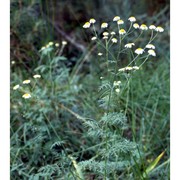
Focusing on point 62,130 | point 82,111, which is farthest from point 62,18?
point 62,130

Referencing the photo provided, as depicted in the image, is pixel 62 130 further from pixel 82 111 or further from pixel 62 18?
pixel 62 18

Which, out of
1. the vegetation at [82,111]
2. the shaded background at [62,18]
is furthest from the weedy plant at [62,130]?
the shaded background at [62,18]

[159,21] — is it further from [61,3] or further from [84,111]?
[84,111]

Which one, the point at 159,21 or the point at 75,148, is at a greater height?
the point at 159,21

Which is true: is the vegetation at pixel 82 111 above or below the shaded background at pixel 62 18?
below

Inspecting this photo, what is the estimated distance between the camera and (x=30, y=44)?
2.74m

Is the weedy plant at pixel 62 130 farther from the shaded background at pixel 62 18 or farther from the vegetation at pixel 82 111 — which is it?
the shaded background at pixel 62 18

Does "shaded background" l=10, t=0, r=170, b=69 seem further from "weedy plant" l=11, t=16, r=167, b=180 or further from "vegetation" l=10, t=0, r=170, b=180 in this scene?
"weedy plant" l=11, t=16, r=167, b=180

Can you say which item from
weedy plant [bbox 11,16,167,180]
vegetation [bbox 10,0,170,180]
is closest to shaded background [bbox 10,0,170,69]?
vegetation [bbox 10,0,170,180]

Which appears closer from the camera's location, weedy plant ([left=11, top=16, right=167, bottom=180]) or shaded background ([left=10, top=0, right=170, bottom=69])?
weedy plant ([left=11, top=16, right=167, bottom=180])

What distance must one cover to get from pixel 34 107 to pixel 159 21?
177 centimetres

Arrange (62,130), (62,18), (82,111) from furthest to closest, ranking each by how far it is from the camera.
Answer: (62,18)
(82,111)
(62,130)

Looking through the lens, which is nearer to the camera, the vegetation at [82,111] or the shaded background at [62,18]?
the vegetation at [82,111]
